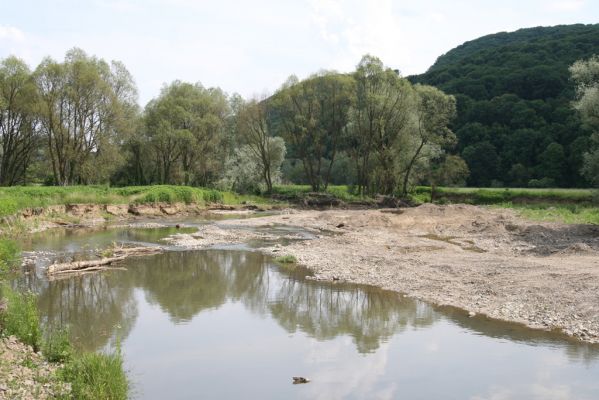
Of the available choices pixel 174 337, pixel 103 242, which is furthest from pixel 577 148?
pixel 174 337

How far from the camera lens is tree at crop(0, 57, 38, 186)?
58281 mm

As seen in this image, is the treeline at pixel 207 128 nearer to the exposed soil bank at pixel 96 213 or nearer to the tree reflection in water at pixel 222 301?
the exposed soil bank at pixel 96 213

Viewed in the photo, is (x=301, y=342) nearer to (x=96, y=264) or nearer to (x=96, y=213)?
(x=96, y=264)

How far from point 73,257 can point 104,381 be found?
18963mm

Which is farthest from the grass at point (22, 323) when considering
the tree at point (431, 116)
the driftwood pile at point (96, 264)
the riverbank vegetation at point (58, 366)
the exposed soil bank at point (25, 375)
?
the tree at point (431, 116)

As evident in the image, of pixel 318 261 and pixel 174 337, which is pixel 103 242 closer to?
pixel 318 261

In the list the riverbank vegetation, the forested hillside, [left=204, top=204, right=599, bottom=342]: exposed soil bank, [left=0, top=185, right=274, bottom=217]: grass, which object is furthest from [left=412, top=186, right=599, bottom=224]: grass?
the riverbank vegetation

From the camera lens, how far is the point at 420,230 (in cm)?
4166

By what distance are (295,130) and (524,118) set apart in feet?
129

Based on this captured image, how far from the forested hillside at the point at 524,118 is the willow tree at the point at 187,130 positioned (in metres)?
42.9

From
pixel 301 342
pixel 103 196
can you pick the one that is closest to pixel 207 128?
pixel 103 196

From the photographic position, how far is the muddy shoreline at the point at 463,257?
17.5 m

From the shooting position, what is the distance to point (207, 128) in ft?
258

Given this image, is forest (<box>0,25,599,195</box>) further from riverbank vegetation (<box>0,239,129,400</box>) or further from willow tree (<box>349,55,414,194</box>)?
riverbank vegetation (<box>0,239,129,400</box>)
